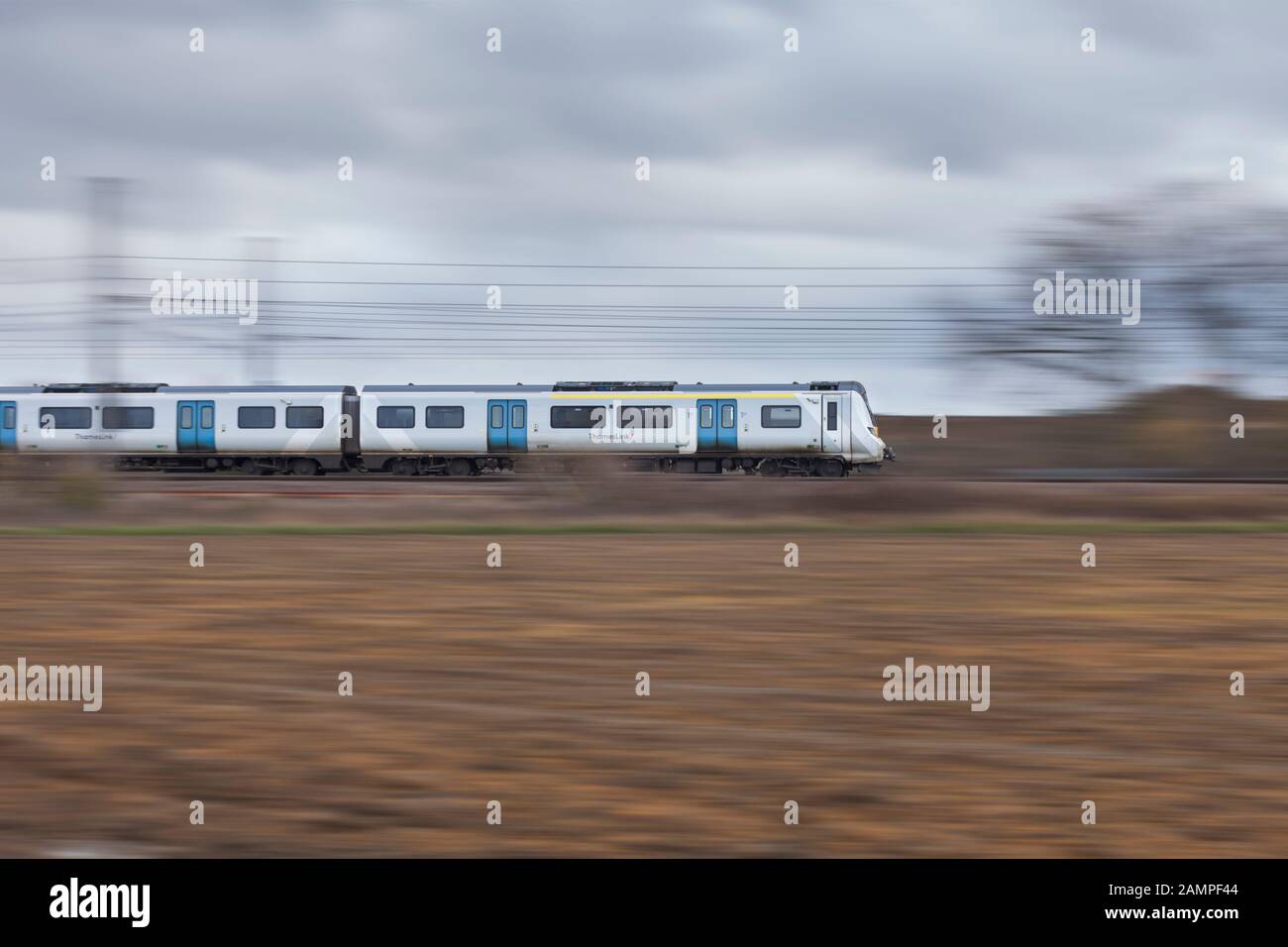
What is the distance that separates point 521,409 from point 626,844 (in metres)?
35.4

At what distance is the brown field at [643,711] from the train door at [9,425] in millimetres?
29040

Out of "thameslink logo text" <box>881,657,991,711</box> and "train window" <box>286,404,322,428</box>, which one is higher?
"train window" <box>286,404,322,428</box>

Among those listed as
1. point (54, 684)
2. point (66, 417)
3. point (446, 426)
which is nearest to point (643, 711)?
point (54, 684)

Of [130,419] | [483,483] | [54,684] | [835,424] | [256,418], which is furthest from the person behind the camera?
[130,419]

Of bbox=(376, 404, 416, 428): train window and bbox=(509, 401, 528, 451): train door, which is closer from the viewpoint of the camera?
bbox=(509, 401, 528, 451): train door

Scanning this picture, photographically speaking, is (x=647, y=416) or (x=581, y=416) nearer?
(x=647, y=416)

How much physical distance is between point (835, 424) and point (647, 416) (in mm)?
5757

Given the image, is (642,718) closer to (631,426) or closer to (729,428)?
(729,428)

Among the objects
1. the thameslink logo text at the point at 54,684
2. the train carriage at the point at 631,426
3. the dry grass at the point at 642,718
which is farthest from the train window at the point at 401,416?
the thameslink logo text at the point at 54,684

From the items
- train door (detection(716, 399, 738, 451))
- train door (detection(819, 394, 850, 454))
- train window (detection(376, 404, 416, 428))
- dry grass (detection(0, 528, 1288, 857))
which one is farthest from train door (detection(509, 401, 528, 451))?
dry grass (detection(0, 528, 1288, 857))

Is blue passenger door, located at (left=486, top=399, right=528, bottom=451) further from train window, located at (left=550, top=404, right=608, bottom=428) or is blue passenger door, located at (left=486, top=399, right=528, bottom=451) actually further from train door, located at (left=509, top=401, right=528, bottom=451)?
train window, located at (left=550, top=404, right=608, bottom=428)

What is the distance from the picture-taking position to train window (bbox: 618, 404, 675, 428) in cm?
3909

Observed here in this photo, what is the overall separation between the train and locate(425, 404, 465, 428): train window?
0.04 meters

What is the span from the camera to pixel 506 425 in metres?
40.5
